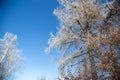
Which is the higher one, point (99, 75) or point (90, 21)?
point (90, 21)

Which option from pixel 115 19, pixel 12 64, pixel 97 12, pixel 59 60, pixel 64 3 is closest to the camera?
pixel 115 19

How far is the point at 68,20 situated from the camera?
15094mm

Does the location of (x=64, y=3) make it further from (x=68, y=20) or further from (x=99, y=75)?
(x=99, y=75)

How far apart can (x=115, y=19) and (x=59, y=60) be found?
4.86 metres

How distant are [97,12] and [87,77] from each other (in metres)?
7.43

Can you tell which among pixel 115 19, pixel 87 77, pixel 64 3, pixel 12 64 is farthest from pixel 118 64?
pixel 12 64

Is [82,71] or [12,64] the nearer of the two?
[82,71]

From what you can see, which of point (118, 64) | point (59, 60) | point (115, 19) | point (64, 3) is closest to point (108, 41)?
point (118, 64)

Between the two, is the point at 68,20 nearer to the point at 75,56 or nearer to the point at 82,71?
the point at 75,56

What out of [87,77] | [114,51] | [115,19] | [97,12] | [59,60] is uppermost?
[97,12]

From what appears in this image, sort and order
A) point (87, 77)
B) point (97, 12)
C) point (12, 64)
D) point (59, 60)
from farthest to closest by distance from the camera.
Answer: point (12, 64) → point (59, 60) → point (97, 12) → point (87, 77)

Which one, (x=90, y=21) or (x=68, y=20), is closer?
(x=90, y=21)

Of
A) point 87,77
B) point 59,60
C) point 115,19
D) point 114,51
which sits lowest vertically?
point 87,77

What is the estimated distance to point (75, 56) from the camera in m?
14.2
